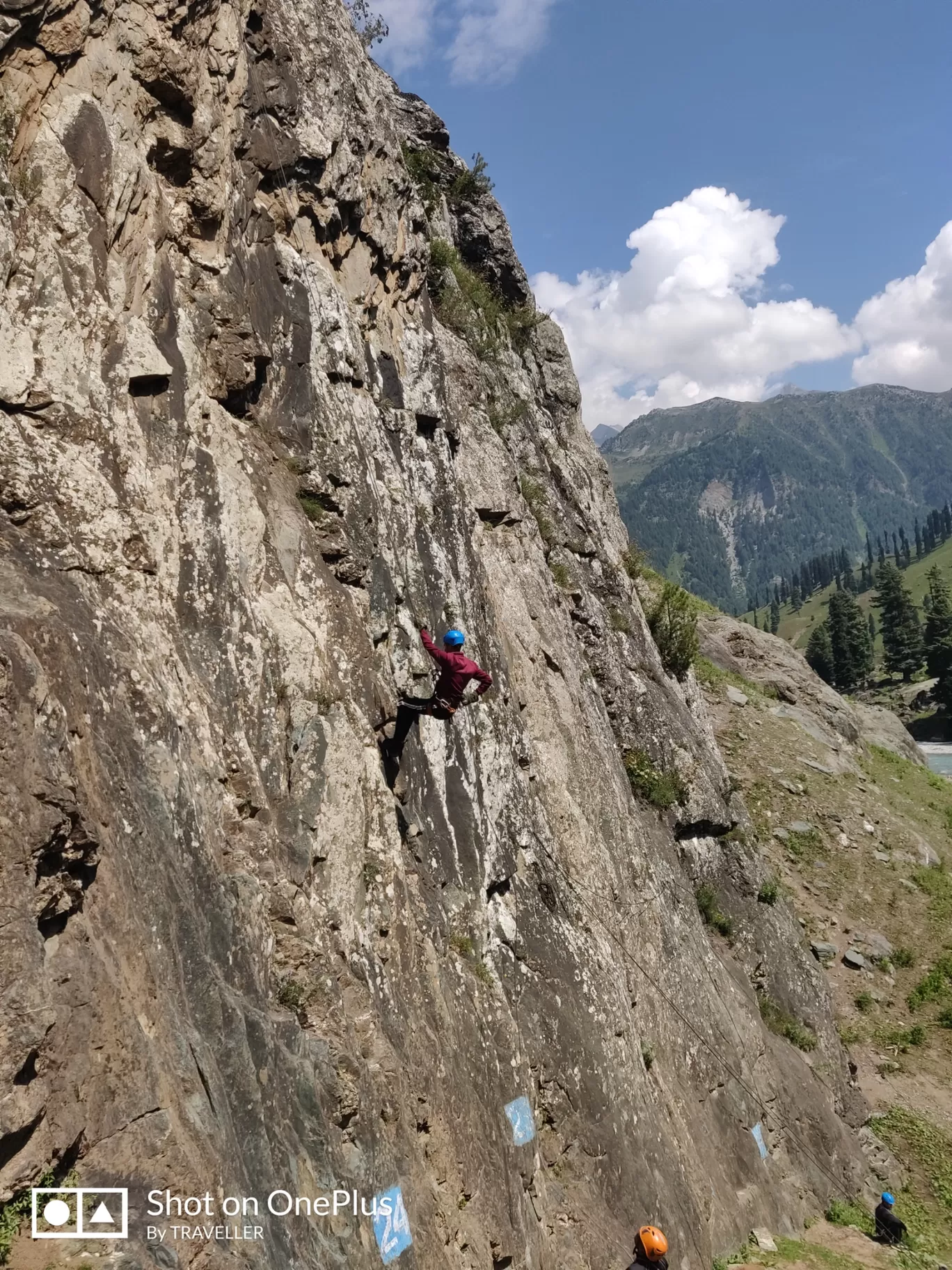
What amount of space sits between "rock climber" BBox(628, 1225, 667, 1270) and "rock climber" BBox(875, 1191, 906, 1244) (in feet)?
36.7

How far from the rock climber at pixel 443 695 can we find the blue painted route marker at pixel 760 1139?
11542mm

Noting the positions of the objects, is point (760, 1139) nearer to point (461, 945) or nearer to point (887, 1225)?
point (887, 1225)

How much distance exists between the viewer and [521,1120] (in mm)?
9906

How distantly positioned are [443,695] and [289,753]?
9.50 feet

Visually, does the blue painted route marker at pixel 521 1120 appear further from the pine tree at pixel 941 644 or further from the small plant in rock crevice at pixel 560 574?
the pine tree at pixel 941 644

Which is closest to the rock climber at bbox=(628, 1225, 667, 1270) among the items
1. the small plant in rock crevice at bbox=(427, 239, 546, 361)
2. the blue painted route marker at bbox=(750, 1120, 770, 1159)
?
the blue painted route marker at bbox=(750, 1120, 770, 1159)

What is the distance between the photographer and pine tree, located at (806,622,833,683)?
10613 centimetres

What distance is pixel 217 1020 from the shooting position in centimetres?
646

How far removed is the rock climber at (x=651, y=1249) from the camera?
25.0 feet

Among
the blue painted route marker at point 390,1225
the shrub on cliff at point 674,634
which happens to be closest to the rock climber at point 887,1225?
the shrub on cliff at point 674,634

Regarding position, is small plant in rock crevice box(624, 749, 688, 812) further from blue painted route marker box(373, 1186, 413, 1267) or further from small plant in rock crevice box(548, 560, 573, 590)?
blue painted route marker box(373, 1186, 413, 1267)

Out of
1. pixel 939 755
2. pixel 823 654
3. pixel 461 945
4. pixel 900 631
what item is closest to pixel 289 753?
pixel 461 945

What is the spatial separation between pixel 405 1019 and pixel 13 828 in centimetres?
523

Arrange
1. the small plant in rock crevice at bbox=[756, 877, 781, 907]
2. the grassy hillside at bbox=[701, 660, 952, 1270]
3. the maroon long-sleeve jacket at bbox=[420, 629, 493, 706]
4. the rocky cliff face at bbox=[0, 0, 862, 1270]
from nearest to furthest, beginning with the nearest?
the rocky cliff face at bbox=[0, 0, 862, 1270]
the maroon long-sleeve jacket at bbox=[420, 629, 493, 706]
the grassy hillside at bbox=[701, 660, 952, 1270]
the small plant in rock crevice at bbox=[756, 877, 781, 907]
